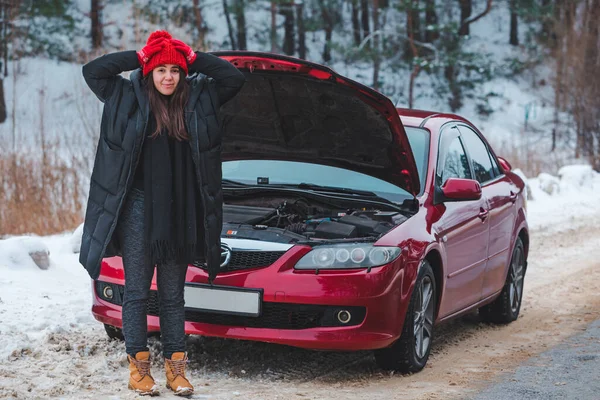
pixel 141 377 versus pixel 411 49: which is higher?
pixel 411 49

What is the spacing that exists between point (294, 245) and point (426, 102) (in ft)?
121

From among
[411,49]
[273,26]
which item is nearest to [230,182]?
[273,26]

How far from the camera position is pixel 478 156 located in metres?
7.56

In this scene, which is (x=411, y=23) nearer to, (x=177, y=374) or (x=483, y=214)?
(x=483, y=214)

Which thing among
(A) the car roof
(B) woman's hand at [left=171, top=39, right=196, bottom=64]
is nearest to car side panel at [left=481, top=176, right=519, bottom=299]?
(A) the car roof

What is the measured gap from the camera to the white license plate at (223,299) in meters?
5.31

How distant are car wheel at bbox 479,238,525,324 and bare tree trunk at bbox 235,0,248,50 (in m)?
28.5

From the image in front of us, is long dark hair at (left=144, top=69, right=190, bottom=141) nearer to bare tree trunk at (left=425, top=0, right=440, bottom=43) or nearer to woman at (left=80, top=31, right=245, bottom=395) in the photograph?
woman at (left=80, top=31, right=245, bottom=395)

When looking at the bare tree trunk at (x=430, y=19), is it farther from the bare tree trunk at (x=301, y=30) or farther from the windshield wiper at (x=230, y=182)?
the windshield wiper at (x=230, y=182)

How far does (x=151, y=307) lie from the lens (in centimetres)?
559

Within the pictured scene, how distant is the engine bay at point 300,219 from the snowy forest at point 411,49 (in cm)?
1102

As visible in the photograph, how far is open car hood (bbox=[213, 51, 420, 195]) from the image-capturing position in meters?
5.80

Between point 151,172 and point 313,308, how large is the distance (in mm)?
1208

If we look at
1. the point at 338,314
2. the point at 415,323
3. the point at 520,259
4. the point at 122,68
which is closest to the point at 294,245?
the point at 338,314
